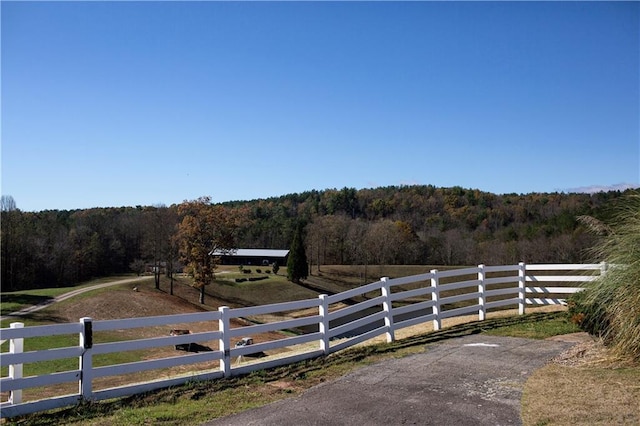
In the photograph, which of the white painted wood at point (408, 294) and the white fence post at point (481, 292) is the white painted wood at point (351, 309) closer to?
the white painted wood at point (408, 294)

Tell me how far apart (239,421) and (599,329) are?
6.68m

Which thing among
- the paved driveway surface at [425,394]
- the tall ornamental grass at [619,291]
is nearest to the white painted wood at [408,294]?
the paved driveway surface at [425,394]

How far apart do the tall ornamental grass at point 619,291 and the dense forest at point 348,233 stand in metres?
31.1

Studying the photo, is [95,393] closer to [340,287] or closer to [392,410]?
[392,410]

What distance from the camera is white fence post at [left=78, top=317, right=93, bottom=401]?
6594 millimetres

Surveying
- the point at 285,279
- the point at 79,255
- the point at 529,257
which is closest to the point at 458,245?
the point at 529,257

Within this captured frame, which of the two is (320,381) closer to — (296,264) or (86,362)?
(86,362)

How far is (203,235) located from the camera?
A: 52.1 meters

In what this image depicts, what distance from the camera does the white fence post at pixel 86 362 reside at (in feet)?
21.6

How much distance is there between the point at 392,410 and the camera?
618 centimetres

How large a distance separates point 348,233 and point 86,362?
89464mm

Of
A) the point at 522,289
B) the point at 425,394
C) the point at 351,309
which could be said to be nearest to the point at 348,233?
the point at 522,289

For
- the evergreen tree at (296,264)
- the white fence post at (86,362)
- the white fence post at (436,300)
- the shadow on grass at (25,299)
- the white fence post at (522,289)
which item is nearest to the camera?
the white fence post at (86,362)

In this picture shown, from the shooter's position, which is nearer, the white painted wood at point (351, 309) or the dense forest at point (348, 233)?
the white painted wood at point (351, 309)
